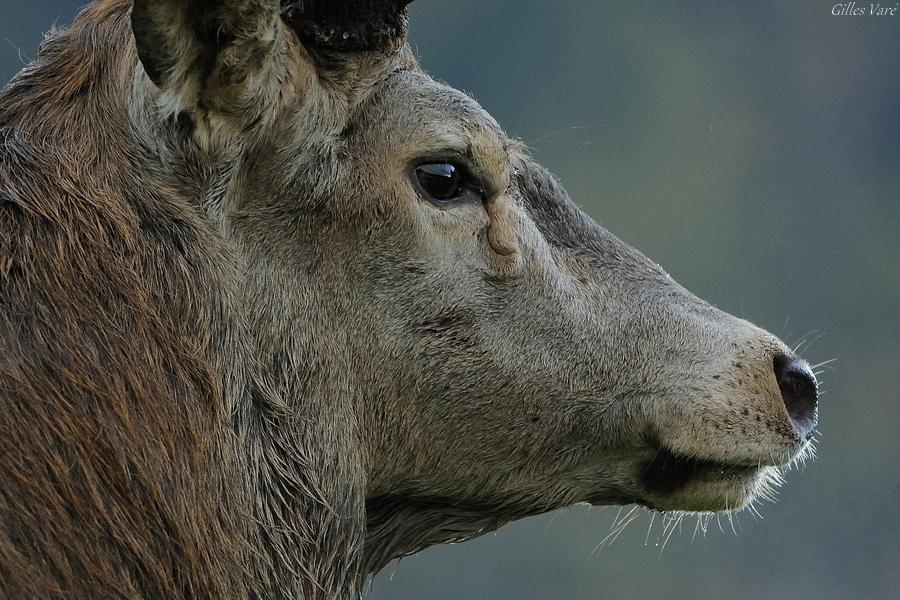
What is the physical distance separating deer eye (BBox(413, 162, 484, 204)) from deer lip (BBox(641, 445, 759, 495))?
44.2 inches

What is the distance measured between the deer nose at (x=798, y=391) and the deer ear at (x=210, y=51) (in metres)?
2.01

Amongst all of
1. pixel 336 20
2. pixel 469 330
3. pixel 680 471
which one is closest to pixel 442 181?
pixel 469 330

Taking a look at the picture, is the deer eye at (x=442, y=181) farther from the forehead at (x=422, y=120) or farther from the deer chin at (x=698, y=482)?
the deer chin at (x=698, y=482)

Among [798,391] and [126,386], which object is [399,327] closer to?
[126,386]

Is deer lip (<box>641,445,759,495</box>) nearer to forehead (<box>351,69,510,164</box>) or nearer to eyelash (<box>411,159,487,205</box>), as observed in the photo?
eyelash (<box>411,159,487,205</box>)

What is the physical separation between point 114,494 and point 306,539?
78cm

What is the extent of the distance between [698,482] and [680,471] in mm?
72

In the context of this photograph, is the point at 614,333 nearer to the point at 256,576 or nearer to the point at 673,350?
the point at 673,350

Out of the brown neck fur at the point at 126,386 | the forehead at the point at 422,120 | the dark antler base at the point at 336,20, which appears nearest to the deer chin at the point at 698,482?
the brown neck fur at the point at 126,386

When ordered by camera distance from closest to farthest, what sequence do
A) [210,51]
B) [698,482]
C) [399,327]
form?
[210,51] → [399,327] → [698,482]

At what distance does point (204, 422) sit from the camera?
3.87 m

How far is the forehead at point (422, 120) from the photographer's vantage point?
4441 mm

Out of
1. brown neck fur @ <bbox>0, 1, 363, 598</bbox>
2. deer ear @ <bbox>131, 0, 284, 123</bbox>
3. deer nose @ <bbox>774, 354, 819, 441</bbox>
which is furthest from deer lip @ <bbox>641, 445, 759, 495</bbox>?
deer ear @ <bbox>131, 0, 284, 123</bbox>

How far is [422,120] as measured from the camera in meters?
4.50
